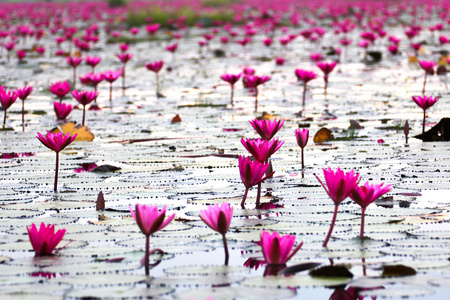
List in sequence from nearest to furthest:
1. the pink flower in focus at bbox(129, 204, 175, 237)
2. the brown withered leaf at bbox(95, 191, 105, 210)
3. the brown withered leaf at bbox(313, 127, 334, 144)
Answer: the pink flower in focus at bbox(129, 204, 175, 237) → the brown withered leaf at bbox(95, 191, 105, 210) → the brown withered leaf at bbox(313, 127, 334, 144)

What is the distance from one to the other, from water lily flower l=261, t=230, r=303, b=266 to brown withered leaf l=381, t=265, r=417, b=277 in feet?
0.80

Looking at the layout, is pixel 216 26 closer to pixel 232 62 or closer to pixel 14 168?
pixel 232 62

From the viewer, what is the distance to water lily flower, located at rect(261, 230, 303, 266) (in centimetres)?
210

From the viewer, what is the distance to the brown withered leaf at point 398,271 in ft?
6.72

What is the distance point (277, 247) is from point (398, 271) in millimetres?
331

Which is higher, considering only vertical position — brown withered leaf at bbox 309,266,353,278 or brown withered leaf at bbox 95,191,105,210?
brown withered leaf at bbox 95,191,105,210

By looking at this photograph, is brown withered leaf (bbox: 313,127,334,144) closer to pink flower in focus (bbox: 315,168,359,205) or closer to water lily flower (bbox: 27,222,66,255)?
pink flower in focus (bbox: 315,168,359,205)

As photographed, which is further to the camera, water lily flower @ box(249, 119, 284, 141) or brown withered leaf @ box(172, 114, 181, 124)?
brown withered leaf @ box(172, 114, 181, 124)

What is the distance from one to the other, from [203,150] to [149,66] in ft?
11.7

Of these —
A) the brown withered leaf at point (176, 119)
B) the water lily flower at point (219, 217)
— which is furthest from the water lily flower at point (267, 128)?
the brown withered leaf at point (176, 119)

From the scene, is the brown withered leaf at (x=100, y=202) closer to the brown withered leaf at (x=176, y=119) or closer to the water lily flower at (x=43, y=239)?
the water lily flower at (x=43, y=239)

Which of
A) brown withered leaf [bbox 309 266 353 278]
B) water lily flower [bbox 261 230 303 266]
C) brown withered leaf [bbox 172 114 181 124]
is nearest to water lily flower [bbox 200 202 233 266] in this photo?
water lily flower [bbox 261 230 303 266]

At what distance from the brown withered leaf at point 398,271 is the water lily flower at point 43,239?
97cm

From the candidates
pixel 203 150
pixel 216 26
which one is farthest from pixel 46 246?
pixel 216 26
